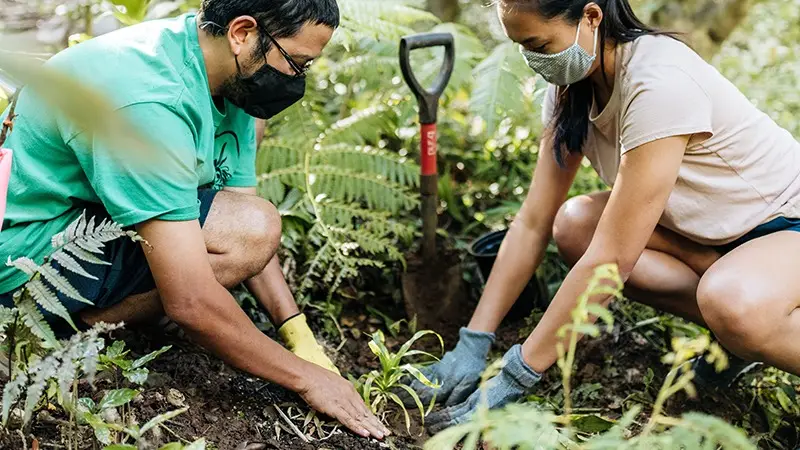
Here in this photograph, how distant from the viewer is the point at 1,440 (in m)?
1.75

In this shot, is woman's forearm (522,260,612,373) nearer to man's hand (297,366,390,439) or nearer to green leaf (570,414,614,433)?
green leaf (570,414,614,433)

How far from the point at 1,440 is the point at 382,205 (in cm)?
169

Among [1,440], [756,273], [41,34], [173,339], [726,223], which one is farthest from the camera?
[41,34]

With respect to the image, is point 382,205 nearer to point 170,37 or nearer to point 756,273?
point 170,37

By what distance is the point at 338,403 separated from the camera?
2273 mm

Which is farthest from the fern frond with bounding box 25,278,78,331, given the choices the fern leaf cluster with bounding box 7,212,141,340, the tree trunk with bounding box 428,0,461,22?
the tree trunk with bounding box 428,0,461,22

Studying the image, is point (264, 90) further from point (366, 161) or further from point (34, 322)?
point (366, 161)

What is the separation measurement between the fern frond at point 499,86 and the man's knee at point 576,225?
55 centimetres

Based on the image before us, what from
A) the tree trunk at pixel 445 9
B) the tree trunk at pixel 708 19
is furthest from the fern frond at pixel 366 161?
the tree trunk at pixel 708 19

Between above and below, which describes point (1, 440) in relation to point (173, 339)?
above

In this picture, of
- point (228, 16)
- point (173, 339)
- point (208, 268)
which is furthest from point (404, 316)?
point (228, 16)

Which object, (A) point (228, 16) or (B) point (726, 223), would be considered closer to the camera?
(A) point (228, 16)

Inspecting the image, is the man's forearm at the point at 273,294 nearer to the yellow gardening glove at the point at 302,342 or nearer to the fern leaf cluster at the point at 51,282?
the yellow gardening glove at the point at 302,342

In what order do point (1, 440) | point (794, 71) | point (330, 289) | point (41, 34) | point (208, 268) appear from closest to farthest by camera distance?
point (1, 440), point (208, 268), point (330, 289), point (41, 34), point (794, 71)
